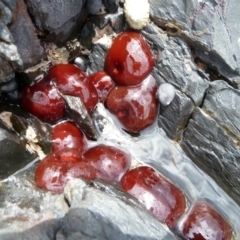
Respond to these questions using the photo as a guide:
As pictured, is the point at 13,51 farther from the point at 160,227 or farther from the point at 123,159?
the point at 160,227

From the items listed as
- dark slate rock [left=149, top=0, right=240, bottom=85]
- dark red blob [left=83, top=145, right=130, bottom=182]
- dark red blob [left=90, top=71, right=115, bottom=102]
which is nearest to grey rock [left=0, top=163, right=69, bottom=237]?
dark red blob [left=83, top=145, right=130, bottom=182]

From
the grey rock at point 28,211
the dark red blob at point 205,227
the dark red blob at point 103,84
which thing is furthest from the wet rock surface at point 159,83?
the dark red blob at point 205,227

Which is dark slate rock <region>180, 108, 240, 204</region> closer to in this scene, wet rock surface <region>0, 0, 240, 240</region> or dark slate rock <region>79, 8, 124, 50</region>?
wet rock surface <region>0, 0, 240, 240</region>

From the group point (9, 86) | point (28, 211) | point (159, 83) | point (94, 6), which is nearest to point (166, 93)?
point (159, 83)

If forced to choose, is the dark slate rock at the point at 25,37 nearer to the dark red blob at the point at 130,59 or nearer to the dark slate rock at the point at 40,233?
the dark red blob at the point at 130,59

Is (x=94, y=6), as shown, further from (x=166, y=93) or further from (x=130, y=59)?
(x=166, y=93)
